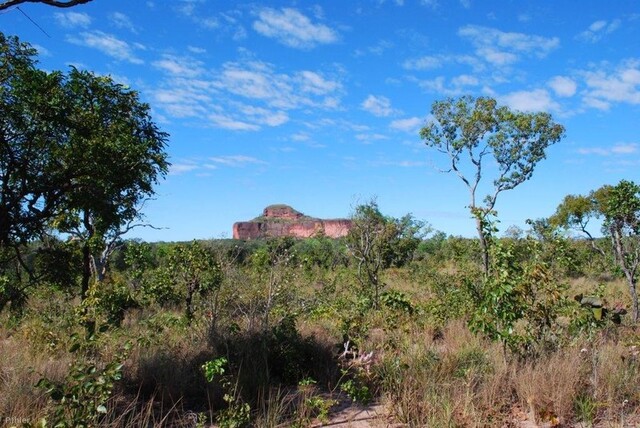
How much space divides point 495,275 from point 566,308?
1.56m

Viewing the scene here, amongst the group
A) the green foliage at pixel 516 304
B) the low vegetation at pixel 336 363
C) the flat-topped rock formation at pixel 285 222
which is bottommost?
the low vegetation at pixel 336 363

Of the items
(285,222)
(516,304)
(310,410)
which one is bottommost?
(310,410)

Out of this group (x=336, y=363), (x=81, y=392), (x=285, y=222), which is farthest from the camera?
(x=285, y=222)

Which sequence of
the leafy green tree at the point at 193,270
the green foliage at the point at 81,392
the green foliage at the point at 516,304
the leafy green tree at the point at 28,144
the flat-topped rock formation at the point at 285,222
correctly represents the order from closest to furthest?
the green foliage at the point at 81,392 < the leafy green tree at the point at 28,144 < the green foliage at the point at 516,304 < the leafy green tree at the point at 193,270 < the flat-topped rock formation at the point at 285,222

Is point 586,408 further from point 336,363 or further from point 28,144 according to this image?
point 28,144

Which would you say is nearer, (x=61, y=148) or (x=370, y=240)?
(x=61, y=148)

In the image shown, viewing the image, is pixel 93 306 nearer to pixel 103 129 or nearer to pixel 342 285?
pixel 103 129

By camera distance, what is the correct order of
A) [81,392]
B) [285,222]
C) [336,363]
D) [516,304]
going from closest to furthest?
1. [81,392]
2. [516,304]
3. [336,363]
4. [285,222]

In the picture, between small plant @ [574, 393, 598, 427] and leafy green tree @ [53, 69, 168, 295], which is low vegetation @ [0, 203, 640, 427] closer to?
small plant @ [574, 393, 598, 427]

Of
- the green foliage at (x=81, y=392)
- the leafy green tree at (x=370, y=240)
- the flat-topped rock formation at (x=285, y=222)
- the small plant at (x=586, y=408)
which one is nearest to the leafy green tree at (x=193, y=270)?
the leafy green tree at (x=370, y=240)

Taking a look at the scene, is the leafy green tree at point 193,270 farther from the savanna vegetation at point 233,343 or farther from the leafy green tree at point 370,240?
the leafy green tree at point 370,240

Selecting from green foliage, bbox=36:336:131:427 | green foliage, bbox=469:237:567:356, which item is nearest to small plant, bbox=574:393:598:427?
green foliage, bbox=469:237:567:356

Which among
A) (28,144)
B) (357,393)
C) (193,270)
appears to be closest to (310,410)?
(357,393)

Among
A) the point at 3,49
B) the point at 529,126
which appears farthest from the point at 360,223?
the point at 529,126
